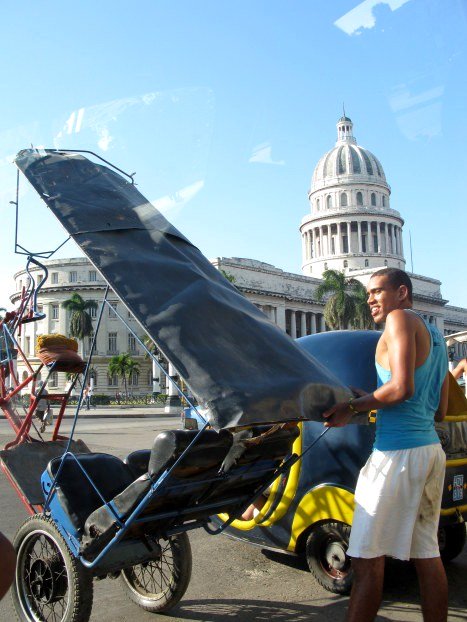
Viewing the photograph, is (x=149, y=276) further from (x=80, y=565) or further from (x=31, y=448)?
(x=31, y=448)

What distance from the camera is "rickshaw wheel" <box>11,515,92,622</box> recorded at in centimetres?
318

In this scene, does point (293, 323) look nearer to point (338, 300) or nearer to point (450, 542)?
point (338, 300)

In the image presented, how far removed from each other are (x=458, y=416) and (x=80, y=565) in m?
2.74

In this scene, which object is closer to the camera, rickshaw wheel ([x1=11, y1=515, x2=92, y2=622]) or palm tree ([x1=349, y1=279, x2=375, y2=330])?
rickshaw wheel ([x1=11, y1=515, x2=92, y2=622])

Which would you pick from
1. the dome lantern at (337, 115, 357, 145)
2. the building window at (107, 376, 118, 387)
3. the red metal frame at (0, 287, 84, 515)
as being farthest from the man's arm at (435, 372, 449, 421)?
the dome lantern at (337, 115, 357, 145)

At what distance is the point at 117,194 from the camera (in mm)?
3770

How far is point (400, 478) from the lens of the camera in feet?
9.71

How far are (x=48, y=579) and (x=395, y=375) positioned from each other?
7.49 ft

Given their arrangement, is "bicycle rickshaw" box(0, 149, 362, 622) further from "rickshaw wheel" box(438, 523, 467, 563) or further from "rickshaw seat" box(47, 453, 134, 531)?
"rickshaw wheel" box(438, 523, 467, 563)

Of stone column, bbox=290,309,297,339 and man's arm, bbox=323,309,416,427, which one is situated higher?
stone column, bbox=290,309,297,339

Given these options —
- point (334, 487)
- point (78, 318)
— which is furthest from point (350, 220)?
point (334, 487)

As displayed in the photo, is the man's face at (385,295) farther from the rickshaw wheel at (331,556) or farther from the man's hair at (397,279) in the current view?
the rickshaw wheel at (331,556)

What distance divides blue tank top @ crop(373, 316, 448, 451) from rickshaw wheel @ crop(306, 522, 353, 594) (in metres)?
1.19

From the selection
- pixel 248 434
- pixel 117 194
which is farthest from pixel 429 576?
pixel 117 194
